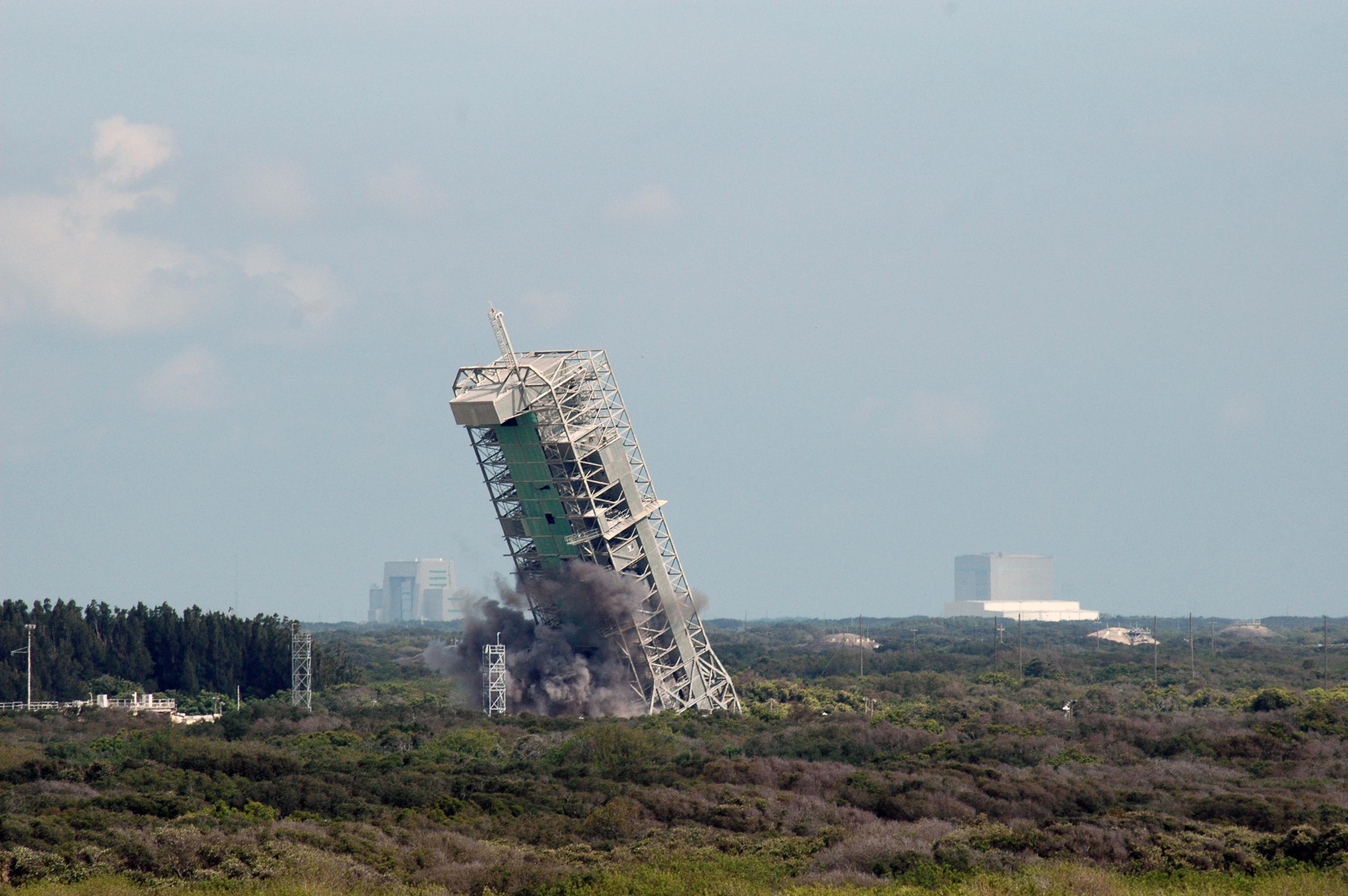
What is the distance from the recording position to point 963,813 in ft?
141

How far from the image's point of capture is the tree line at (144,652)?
83.4 meters

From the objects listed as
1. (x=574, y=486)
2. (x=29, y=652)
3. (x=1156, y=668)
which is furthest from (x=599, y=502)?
(x=1156, y=668)

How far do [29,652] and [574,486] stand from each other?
124ft

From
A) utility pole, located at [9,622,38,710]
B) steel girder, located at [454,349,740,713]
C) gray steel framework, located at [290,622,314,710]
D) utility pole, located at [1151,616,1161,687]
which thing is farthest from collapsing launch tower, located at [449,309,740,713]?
utility pole, located at [1151,616,1161,687]

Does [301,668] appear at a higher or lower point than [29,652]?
lower

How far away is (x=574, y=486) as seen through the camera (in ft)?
187

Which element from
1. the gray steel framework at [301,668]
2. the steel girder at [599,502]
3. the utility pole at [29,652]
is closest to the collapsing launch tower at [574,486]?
the steel girder at [599,502]

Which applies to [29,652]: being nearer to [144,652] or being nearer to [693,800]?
[144,652]

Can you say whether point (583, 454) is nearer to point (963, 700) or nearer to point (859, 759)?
point (859, 759)

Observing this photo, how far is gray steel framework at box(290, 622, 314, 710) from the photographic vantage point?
3083 inches

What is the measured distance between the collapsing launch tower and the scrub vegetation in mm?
3683

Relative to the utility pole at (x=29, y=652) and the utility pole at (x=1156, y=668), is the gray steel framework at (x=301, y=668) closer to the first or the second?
the utility pole at (x=29, y=652)

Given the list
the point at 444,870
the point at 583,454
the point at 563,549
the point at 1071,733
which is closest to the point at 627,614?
the point at 563,549

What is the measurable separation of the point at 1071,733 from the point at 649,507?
18.5 metres
